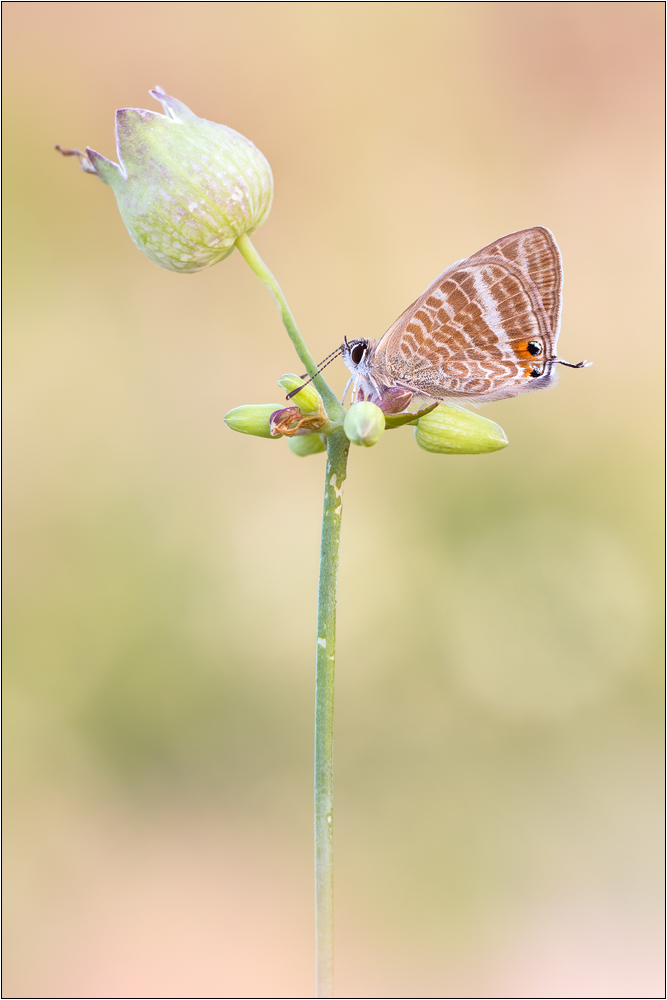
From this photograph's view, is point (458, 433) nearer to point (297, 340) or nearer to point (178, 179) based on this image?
point (297, 340)

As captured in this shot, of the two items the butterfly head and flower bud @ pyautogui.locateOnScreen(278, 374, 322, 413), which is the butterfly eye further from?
flower bud @ pyautogui.locateOnScreen(278, 374, 322, 413)

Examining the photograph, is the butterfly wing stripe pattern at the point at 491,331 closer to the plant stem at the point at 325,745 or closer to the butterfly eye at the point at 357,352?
the butterfly eye at the point at 357,352

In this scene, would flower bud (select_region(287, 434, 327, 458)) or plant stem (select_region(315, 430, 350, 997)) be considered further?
flower bud (select_region(287, 434, 327, 458))

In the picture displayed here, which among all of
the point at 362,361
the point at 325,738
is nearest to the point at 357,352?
the point at 362,361

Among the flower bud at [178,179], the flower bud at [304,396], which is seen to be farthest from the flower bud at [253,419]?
the flower bud at [178,179]

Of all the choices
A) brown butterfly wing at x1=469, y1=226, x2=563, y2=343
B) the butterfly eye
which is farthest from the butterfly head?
brown butterfly wing at x1=469, y1=226, x2=563, y2=343

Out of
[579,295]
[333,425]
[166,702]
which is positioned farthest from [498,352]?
[579,295]

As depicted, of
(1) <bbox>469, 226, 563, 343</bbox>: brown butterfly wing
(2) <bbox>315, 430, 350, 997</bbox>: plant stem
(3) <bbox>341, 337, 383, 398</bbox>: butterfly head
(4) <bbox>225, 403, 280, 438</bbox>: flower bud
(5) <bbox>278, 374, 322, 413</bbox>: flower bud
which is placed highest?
(1) <bbox>469, 226, 563, 343</bbox>: brown butterfly wing
